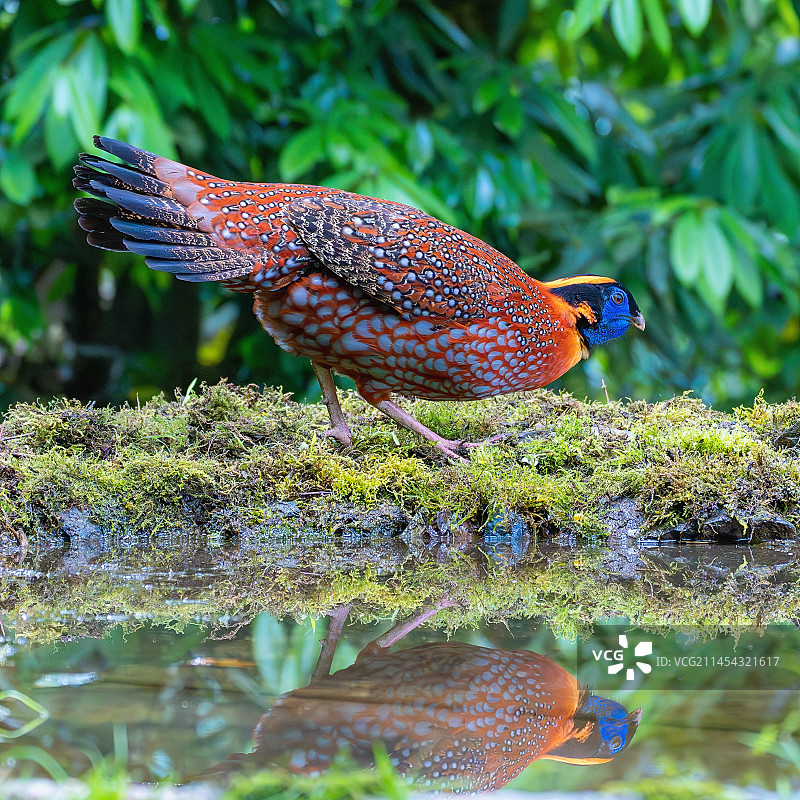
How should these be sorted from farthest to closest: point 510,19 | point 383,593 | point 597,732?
1. point 510,19
2. point 383,593
3. point 597,732

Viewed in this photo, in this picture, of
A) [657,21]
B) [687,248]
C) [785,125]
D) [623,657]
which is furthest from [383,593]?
[785,125]

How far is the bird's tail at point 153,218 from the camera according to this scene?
323cm

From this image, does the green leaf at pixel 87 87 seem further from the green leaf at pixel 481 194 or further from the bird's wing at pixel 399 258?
the green leaf at pixel 481 194

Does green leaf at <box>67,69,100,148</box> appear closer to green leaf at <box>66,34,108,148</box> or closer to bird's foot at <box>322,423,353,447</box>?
green leaf at <box>66,34,108,148</box>

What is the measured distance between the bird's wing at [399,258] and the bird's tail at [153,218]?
0.28m

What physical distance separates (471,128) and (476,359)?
2605 millimetres

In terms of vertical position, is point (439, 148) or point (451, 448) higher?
point (439, 148)

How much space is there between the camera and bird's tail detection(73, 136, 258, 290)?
323cm

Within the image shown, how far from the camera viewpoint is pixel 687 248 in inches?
181

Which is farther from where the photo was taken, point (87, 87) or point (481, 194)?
point (481, 194)

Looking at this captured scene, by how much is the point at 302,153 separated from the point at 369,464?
6.27 ft

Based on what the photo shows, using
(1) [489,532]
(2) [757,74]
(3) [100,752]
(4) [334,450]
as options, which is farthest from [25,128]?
(2) [757,74]

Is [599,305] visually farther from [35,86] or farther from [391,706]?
[35,86]

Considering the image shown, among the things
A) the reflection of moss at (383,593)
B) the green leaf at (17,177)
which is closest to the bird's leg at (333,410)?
the reflection of moss at (383,593)
